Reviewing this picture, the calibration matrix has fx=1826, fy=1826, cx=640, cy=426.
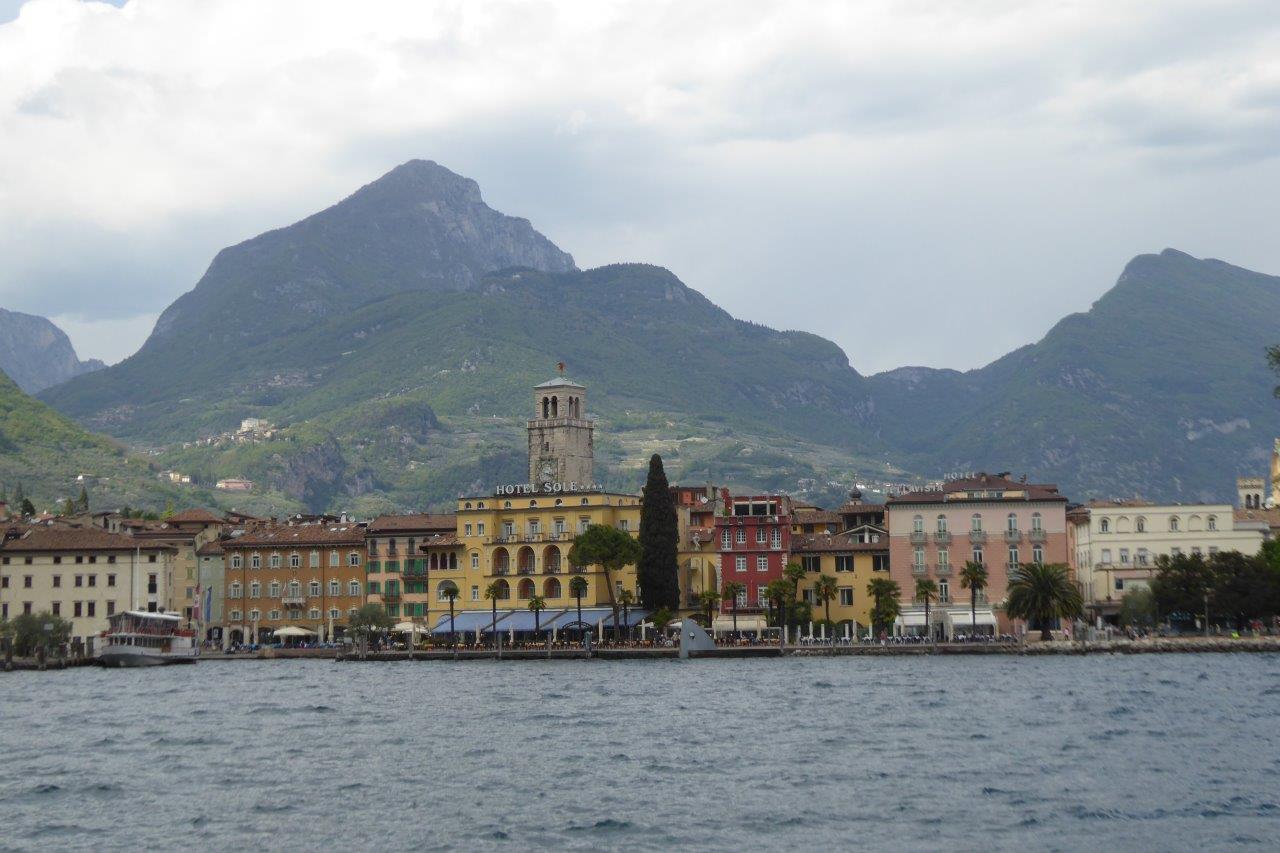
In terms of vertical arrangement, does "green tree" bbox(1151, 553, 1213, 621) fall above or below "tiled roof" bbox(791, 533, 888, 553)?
below

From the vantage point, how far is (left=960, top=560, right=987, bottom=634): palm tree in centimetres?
12725

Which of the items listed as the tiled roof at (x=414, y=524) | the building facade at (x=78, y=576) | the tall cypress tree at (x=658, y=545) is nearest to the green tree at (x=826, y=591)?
the tall cypress tree at (x=658, y=545)

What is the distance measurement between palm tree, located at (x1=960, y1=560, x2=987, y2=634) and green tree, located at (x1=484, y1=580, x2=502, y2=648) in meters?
34.3

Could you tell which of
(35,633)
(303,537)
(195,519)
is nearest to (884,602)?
(303,537)

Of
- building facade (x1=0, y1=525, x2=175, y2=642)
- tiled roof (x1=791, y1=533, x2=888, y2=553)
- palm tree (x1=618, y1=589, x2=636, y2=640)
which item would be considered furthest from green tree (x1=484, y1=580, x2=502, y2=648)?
building facade (x1=0, y1=525, x2=175, y2=642)

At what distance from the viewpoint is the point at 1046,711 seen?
72.1 m

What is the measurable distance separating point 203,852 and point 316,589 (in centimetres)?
11608

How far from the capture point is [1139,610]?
12938 cm

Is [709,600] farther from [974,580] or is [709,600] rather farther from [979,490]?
[979,490]

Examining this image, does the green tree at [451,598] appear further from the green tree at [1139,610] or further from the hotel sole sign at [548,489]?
the green tree at [1139,610]

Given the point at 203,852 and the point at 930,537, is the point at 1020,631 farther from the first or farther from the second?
the point at 203,852

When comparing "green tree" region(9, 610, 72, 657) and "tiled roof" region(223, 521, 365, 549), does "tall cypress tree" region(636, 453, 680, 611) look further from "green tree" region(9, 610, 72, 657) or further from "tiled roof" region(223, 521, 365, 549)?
"green tree" region(9, 610, 72, 657)

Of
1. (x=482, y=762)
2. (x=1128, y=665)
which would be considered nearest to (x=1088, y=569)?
(x=1128, y=665)

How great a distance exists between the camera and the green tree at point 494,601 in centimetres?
13775
